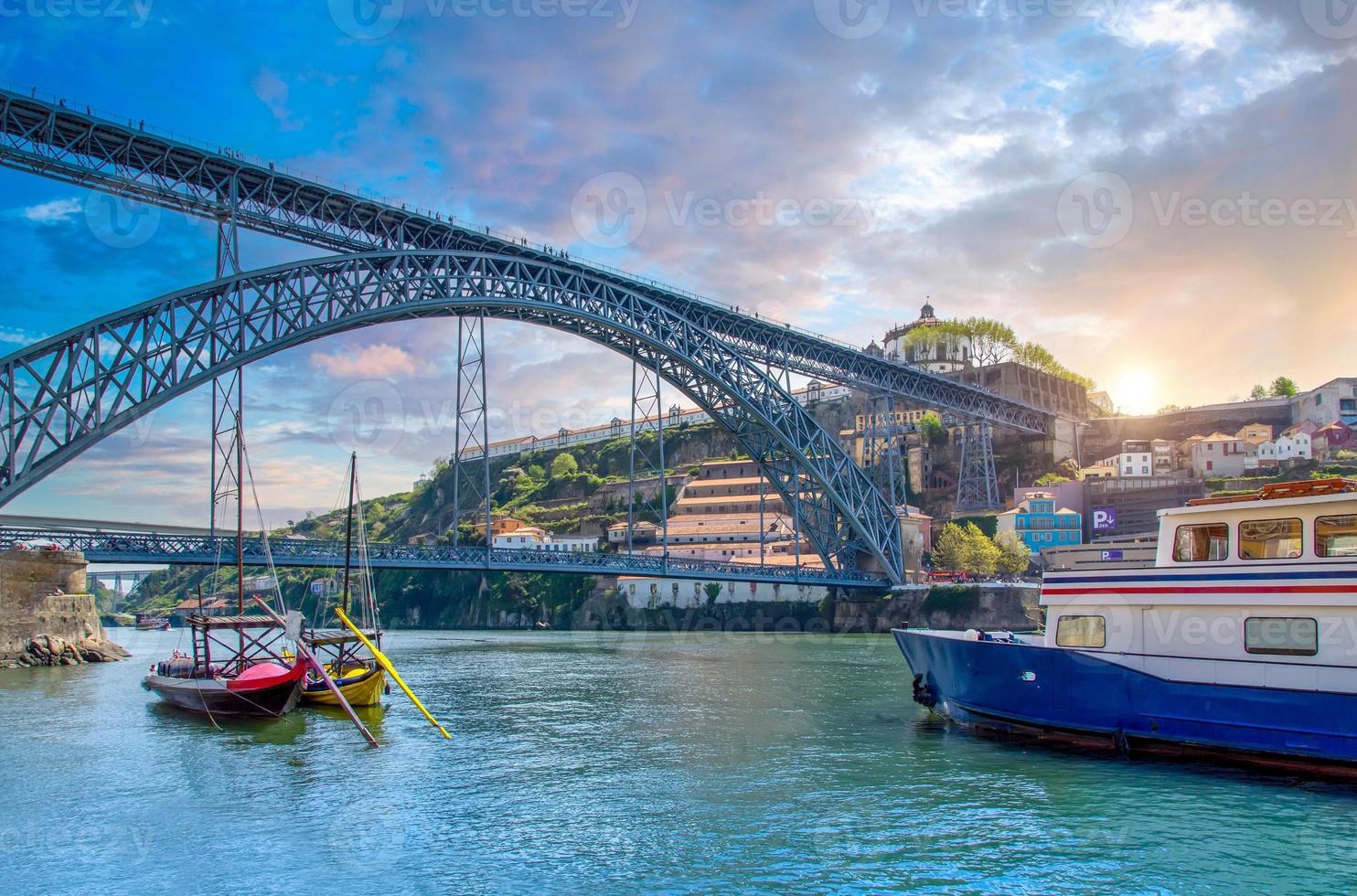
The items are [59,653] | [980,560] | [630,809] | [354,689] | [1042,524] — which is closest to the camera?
[630,809]

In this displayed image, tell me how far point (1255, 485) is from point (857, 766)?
5991cm

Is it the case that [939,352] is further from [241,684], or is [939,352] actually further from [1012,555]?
[241,684]

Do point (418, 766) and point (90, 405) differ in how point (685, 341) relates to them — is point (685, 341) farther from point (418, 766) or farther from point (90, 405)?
point (418, 766)

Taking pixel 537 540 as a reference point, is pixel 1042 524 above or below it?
above

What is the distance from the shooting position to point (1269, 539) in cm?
1616

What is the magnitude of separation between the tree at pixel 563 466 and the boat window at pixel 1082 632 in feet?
333

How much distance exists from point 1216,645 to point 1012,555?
166ft


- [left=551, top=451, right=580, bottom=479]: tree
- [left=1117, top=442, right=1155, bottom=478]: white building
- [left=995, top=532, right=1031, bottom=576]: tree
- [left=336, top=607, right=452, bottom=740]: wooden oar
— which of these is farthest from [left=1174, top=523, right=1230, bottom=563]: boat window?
[left=551, top=451, right=580, bottom=479]: tree

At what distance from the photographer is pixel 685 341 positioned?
52406 mm

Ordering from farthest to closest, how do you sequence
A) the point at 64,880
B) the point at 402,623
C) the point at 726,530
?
the point at 402,623
the point at 726,530
the point at 64,880

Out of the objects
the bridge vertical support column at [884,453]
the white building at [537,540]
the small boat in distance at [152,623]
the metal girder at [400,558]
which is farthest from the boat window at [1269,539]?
the small boat in distance at [152,623]

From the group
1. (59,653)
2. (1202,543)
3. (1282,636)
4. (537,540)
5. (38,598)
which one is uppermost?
(1202,543)

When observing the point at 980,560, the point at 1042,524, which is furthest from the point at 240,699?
the point at 1042,524

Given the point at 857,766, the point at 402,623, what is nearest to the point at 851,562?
the point at 857,766
